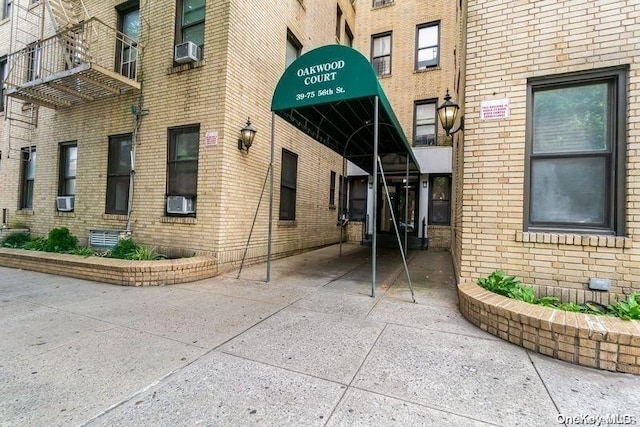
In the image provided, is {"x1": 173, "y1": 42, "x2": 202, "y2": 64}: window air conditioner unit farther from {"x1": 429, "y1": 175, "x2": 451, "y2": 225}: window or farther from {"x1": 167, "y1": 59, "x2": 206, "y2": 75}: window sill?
{"x1": 429, "y1": 175, "x2": 451, "y2": 225}: window

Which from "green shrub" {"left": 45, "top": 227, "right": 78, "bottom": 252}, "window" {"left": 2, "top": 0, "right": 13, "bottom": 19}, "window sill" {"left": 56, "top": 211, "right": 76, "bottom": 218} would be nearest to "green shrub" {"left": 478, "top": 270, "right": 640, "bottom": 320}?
"green shrub" {"left": 45, "top": 227, "right": 78, "bottom": 252}

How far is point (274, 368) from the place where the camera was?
256 centimetres

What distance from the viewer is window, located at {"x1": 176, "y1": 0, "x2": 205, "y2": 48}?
22.0 ft

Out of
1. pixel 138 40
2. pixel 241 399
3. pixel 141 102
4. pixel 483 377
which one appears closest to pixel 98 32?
pixel 138 40

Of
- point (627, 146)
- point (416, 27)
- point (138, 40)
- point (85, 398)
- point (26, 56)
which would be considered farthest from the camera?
point (416, 27)

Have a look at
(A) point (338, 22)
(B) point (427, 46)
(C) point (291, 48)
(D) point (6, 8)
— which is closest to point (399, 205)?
(B) point (427, 46)

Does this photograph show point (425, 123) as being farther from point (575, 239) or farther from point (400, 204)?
point (575, 239)

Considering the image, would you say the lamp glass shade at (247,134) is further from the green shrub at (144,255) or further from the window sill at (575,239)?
the window sill at (575,239)

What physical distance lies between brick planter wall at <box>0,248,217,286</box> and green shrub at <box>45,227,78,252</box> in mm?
493

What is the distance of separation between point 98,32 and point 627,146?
430 inches

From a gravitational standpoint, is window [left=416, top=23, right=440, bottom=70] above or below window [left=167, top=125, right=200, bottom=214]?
above

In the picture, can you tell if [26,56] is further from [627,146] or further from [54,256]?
[627,146]

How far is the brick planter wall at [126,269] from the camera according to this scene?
206 inches

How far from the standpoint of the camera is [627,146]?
134 inches
